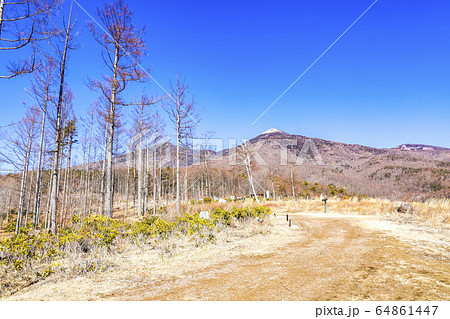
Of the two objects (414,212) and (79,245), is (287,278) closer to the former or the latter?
(79,245)

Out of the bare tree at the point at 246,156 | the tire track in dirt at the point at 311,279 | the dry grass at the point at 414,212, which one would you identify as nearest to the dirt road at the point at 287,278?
the tire track in dirt at the point at 311,279

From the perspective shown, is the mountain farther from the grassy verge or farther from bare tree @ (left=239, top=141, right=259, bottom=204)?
the grassy verge

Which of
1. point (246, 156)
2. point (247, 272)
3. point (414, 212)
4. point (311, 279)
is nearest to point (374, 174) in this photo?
point (246, 156)

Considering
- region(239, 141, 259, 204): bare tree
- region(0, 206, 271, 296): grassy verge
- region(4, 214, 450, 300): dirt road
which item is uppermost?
region(239, 141, 259, 204): bare tree

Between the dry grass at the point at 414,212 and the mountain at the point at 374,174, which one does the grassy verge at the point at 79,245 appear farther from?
the mountain at the point at 374,174

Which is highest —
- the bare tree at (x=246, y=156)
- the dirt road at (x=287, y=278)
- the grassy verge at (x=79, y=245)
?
the bare tree at (x=246, y=156)

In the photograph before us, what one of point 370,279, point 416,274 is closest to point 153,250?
point 370,279

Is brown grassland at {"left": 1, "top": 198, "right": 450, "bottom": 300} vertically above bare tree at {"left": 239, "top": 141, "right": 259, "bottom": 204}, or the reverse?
bare tree at {"left": 239, "top": 141, "right": 259, "bottom": 204}

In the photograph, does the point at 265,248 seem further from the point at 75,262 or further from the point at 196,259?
the point at 75,262

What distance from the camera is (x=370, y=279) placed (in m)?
4.16

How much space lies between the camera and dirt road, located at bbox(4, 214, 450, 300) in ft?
11.9

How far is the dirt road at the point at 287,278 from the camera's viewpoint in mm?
3627

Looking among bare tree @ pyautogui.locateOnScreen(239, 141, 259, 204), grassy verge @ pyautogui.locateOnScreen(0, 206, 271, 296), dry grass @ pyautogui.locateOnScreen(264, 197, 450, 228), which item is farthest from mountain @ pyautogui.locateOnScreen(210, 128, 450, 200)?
grassy verge @ pyautogui.locateOnScreen(0, 206, 271, 296)

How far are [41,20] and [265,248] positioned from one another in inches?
347
